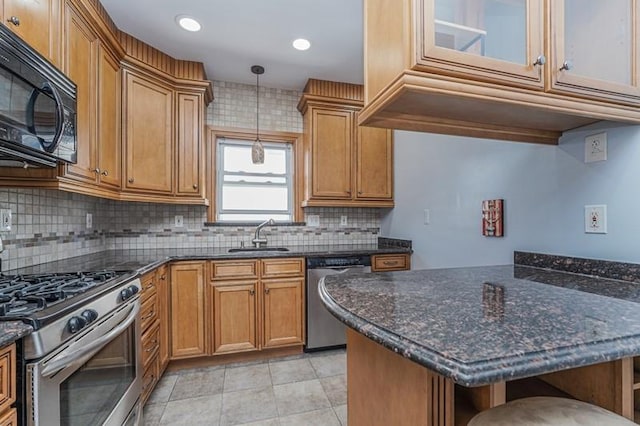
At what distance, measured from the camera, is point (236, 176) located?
317 cm

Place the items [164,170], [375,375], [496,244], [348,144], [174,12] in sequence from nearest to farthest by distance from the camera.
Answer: [375,375] < [496,244] < [174,12] < [164,170] < [348,144]

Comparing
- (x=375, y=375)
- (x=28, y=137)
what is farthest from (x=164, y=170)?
(x=375, y=375)

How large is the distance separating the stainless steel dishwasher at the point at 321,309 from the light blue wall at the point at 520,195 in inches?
26.6

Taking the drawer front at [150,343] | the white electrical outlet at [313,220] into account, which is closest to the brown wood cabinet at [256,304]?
the drawer front at [150,343]

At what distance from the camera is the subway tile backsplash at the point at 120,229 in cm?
171

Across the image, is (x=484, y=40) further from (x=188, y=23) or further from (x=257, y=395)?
(x=257, y=395)

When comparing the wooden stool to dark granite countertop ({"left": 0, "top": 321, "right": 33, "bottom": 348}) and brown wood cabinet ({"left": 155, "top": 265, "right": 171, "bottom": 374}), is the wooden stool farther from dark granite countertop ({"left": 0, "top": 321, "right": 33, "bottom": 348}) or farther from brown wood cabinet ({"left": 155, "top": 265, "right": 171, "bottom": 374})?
brown wood cabinet ({"left": 155, "top": 265, "right": 171, "bottom": 374})

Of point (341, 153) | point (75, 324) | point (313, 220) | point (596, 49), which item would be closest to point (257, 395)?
point (75, 324)

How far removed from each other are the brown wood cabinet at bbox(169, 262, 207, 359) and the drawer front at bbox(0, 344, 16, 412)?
1.52 metres

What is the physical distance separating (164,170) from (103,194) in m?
0.58

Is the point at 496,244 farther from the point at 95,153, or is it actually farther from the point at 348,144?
the point at 95,153

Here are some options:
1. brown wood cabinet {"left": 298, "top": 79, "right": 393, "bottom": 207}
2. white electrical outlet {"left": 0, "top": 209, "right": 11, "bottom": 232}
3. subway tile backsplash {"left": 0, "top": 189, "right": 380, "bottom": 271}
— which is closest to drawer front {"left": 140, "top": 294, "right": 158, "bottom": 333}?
subway tile backsplash {"left": 0, "top": 189, "right": 380, "bottom": 271}

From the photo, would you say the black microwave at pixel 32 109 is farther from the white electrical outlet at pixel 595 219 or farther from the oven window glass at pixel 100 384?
the white electrical outlet at pixel 595 219

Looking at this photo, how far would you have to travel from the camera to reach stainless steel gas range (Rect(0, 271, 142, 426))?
A: 2.90 ft
